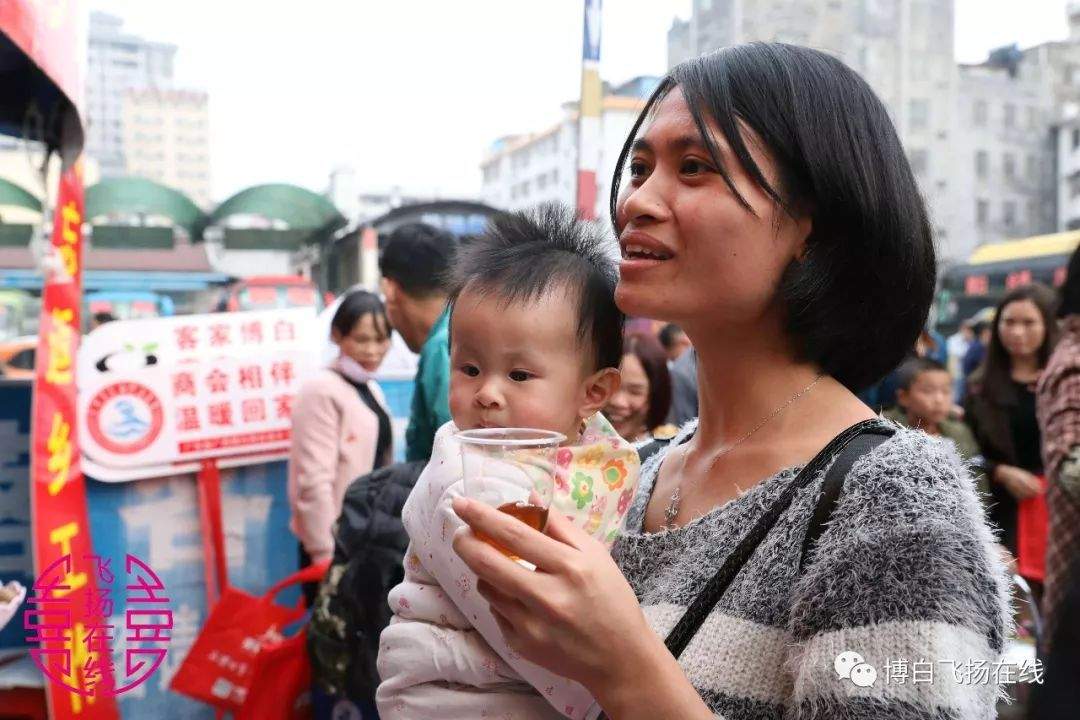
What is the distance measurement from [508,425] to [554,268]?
315 mm

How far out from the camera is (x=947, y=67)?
39188mm

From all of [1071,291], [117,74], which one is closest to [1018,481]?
[1071,291]

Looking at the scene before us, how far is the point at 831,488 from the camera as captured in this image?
103cm

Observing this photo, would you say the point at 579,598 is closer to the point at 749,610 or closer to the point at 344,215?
the point at 749,610

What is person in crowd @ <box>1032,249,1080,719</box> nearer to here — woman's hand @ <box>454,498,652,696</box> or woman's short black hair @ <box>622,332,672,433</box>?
woman's short black hair @ <box>622,332,672,433</box>

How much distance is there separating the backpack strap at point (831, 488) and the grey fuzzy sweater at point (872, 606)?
1 centimetres

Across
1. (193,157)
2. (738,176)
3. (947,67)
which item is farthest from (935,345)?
(947,67)

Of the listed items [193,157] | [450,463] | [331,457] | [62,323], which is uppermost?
[193,157]

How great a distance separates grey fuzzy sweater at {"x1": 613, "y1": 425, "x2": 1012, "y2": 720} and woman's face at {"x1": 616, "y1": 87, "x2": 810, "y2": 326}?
269 millimetres

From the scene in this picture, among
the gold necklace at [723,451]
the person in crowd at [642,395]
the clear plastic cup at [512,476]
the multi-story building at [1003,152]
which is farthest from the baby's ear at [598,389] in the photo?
the multi-story building at [1003,152]

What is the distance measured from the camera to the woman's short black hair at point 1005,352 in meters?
4.59

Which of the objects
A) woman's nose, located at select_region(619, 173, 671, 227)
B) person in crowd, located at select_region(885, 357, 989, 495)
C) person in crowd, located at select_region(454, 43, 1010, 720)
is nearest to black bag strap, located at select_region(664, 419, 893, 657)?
person in crowd, located at select_region(454, 43, 1010, 720)

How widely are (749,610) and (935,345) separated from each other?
7.96m

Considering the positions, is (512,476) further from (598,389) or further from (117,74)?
(117,74)
